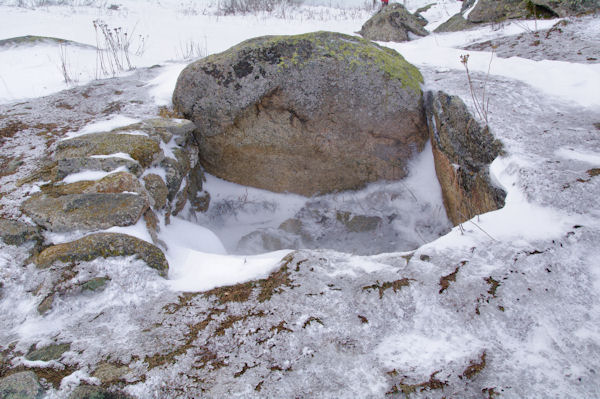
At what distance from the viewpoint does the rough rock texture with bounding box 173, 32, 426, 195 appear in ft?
11.7

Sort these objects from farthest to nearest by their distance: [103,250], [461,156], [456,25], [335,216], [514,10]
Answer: [456,25], [514,10], [335,216], [461,156], [103,250]

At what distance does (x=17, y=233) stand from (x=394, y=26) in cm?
757

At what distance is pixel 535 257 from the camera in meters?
1.62

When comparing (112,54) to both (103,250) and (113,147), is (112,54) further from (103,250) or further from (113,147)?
(103,250)

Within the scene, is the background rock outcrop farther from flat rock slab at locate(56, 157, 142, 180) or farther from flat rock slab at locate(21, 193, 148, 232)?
flat rock slab at locate(21, 193, 148, 232)

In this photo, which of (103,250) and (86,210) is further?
(86,210)

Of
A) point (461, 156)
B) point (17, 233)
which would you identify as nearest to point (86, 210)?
point (17, 233)

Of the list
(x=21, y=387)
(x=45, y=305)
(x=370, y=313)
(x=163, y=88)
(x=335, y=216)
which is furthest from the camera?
(x=163, y=88)

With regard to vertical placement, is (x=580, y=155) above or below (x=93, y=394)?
above

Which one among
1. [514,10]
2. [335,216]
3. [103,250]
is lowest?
[335,216]

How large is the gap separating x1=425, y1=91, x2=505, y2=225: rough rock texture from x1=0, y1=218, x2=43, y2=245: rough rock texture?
276 centimetres

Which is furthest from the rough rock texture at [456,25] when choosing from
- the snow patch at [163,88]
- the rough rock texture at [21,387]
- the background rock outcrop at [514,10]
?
the rough rock texture at [21,387]

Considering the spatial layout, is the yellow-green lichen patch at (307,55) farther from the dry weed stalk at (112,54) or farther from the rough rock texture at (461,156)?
the dry weed stalk at (112,54)

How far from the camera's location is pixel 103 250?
1948 mm
